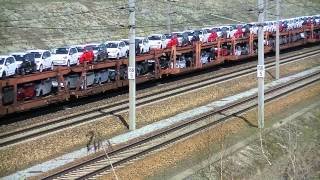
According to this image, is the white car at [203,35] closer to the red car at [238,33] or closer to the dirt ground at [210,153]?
the red car at [238,33]

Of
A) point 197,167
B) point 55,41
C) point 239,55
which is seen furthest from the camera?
point 55,41

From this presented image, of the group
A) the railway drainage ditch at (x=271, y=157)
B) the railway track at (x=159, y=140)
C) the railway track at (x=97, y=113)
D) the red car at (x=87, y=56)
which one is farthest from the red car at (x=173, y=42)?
the railway drainage ditch at (x=271, y=157)

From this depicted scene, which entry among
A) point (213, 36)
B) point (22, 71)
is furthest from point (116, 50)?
point (213, 36)

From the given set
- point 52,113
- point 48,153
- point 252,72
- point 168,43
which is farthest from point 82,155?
point 252,72

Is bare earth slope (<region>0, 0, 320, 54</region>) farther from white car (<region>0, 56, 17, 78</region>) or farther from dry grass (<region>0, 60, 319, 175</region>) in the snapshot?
white car (<region>0, 56, 17, 78</region>)

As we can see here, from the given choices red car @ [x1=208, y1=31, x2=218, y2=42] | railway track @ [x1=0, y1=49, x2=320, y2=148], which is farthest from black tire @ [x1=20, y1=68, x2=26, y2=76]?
red car @ [x1=208, y1=31, x2=218, y2=42]

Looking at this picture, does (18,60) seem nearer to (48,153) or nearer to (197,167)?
(48,153)

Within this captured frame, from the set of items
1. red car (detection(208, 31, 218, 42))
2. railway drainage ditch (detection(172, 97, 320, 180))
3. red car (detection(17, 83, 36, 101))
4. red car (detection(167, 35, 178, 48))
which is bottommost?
railway drainage ditch (detection(172, 97, 320, 180))

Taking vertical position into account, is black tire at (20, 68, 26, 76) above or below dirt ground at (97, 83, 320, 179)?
above
